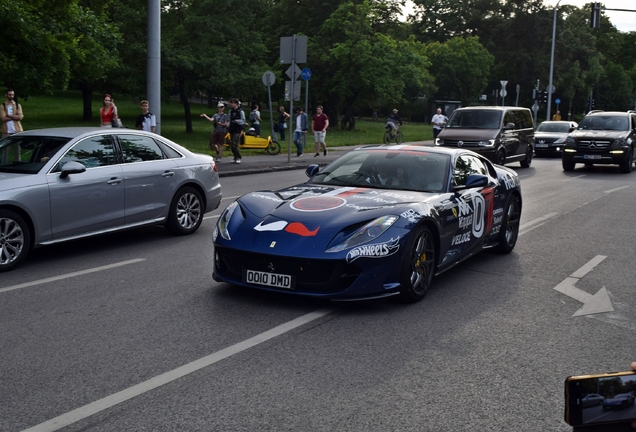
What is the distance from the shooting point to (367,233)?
A: 6309mm

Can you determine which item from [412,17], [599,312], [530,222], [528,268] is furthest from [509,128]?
[412,17]

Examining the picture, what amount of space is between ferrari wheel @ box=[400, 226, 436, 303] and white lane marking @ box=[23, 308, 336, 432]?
76 centimetres

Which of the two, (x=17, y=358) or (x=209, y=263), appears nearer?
(x=17, y=358)

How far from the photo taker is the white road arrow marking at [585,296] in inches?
264

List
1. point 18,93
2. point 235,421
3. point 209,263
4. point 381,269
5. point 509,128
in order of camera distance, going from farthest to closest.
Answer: point 509,128
point 18,93
point 209,263
point 381,269
point 235,421

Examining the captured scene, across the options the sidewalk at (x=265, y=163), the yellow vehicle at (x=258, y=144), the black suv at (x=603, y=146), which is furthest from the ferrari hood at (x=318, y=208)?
the yellow vehicle at (x=258, y=144)

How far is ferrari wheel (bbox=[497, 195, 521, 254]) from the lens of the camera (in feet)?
29.8

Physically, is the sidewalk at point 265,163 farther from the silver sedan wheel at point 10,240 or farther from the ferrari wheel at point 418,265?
the ferrari wheel at point 418,265

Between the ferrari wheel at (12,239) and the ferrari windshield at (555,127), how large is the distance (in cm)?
2832

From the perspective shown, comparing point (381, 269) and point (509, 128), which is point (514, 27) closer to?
point (509, 128)

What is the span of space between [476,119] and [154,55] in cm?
1057

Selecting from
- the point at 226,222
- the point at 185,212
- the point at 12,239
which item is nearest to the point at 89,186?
the point at 12,239

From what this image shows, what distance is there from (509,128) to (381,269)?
1823 centimetres

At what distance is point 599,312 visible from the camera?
662 centimetres
